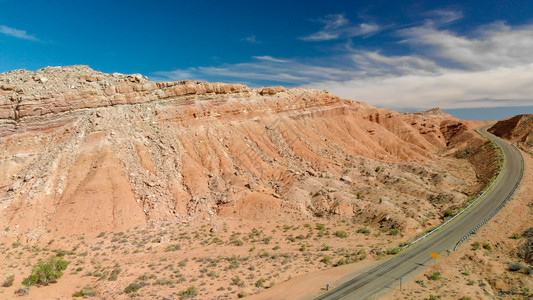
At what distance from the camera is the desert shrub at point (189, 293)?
69.7ft

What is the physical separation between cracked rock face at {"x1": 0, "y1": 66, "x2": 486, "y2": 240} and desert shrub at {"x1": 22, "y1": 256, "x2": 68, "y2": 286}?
6897mm

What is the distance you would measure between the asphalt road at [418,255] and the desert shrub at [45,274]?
2157 cm

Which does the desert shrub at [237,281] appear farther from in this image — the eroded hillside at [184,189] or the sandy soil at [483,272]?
the sandy soil at [483,272]

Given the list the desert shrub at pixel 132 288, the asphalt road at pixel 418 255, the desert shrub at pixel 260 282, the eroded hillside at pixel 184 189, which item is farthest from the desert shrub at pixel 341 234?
the desert shrub at pixel 132 288

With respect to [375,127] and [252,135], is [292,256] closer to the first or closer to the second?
[252,135]

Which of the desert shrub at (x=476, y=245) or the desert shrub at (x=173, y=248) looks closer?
the desert shrub at (x=476, y=245)

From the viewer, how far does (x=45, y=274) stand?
78.2 feet

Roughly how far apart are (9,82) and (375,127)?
73165 millimetres

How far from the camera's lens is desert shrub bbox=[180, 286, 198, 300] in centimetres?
2123

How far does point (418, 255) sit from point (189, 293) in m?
19.3

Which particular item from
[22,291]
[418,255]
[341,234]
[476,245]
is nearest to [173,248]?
[22,291]

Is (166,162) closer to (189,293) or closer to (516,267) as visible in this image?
(189,293)

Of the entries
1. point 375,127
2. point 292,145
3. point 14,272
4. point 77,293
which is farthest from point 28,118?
point 375,127

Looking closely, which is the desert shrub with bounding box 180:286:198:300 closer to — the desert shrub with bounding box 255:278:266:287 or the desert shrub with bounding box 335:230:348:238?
the desert shrub with bounding box 255:278:266:287
